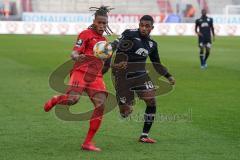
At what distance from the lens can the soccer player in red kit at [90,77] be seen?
8961 millimetres

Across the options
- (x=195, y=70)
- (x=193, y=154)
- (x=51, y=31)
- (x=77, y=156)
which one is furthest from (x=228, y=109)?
(x=51, y=31)

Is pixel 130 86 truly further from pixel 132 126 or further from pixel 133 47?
pixel 132 126

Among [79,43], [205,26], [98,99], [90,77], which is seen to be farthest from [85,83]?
[205,26]

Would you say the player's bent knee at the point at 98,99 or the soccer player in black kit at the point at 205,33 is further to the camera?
the soccer player in black kit at the point at 205,33

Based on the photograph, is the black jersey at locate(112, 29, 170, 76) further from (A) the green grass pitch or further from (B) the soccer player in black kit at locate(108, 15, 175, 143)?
(A) the green grass pitch

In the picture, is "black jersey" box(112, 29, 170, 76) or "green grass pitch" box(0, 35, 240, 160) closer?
"green grass pitch" box(0, 35, 240, 160)

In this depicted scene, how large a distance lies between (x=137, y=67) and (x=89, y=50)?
1.24 meters

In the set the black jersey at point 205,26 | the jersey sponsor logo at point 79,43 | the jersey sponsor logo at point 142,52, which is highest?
the jersey sponsor logo at point 79,43

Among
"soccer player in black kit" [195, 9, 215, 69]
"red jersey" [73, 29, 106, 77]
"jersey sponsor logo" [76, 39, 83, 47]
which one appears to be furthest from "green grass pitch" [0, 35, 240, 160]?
"soccer player in black kit" [195, 9, 215, 69]

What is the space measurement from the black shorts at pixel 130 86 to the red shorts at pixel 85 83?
95 centimetres

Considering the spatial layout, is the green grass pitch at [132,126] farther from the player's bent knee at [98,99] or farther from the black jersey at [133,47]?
the black jersey at [133,47]

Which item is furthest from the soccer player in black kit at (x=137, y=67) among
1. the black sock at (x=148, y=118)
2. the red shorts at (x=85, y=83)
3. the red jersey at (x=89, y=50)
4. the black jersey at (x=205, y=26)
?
the black jersey at (x=205, y=26)

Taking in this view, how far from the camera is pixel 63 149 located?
9.12 meters

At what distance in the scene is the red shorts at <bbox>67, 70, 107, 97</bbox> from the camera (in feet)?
29.8
